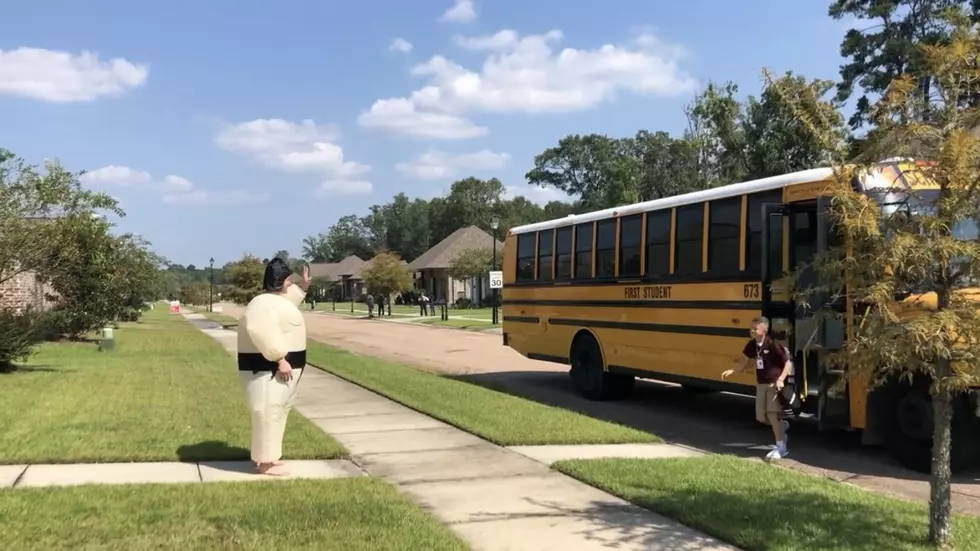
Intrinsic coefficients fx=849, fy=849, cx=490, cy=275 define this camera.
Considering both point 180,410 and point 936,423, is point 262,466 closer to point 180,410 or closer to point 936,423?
point 180,410

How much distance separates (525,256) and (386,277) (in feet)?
132

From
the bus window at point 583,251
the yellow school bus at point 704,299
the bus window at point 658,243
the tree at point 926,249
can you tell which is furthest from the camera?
the bus window at point 583,251

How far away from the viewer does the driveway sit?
314 inches

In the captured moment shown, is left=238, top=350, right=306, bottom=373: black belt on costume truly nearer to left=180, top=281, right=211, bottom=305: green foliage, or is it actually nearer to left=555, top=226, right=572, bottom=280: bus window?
left=555, top=226, right=572, bottom=280: bus window

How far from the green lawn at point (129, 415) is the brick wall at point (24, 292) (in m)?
8.42

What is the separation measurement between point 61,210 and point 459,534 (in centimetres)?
1348

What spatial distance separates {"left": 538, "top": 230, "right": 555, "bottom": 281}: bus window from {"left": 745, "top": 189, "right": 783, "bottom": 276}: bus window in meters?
4.93

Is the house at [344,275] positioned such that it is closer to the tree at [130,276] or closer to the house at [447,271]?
the house at [447,271]

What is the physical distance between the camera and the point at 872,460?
8898 mm

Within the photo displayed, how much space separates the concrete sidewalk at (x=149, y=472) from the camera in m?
6.76

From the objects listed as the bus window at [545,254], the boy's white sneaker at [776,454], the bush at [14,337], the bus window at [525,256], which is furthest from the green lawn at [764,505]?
the bush at [14,337]

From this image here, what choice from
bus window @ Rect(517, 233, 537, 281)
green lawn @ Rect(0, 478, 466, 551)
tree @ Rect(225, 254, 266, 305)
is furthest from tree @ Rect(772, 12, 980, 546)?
tree @ Rect(225, 254, 266, 305)

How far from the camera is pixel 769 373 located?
8.59 m

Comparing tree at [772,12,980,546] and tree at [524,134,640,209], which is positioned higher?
tree at [524,134,640,209]
